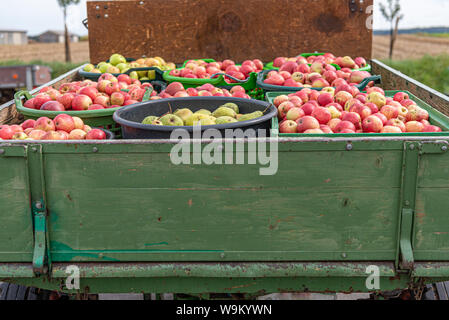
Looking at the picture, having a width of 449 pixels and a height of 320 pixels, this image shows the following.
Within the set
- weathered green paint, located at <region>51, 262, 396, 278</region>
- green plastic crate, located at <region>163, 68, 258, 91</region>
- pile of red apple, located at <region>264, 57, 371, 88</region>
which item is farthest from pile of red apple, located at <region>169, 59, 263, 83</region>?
weathered green paint, located at <region>51, 262, 396, 278</region>

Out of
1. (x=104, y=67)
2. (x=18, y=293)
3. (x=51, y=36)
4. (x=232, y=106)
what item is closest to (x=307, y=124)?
(x=232, y=106)

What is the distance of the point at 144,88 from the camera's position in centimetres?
410

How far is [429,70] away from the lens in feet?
81.8

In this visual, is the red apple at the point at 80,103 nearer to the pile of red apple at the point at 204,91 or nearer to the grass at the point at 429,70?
the pile of red apple at the point at 204,91

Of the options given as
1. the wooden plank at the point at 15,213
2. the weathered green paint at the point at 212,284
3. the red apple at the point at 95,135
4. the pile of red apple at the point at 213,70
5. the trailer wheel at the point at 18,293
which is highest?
the pile of red apple at the point at 213,70

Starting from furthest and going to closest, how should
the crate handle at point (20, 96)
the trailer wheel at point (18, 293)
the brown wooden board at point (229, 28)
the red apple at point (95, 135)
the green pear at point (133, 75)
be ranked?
the brown wooden board at point (229, 28)
the green pear at point (133, 75)
the crate handle at point (20, 96)
the trailer wheel at point (18, 293)
the red apple at point (95, 135)

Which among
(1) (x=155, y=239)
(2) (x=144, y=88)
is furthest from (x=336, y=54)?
(1) (x=155, y=239)

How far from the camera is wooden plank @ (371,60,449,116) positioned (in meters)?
3.11

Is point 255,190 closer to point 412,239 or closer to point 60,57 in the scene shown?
point 412,239

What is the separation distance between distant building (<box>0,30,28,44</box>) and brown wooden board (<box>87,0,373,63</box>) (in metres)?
97.8

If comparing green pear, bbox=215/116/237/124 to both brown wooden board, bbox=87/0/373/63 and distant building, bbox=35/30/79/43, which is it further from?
distant building, bbox=35/30/79/43

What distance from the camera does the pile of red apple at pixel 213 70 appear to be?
4504 millimetres

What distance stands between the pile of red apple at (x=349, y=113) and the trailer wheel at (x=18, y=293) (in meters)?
1.88

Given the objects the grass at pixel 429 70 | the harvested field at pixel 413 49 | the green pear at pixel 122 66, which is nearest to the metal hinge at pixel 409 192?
the green pear at pixel 122 66
